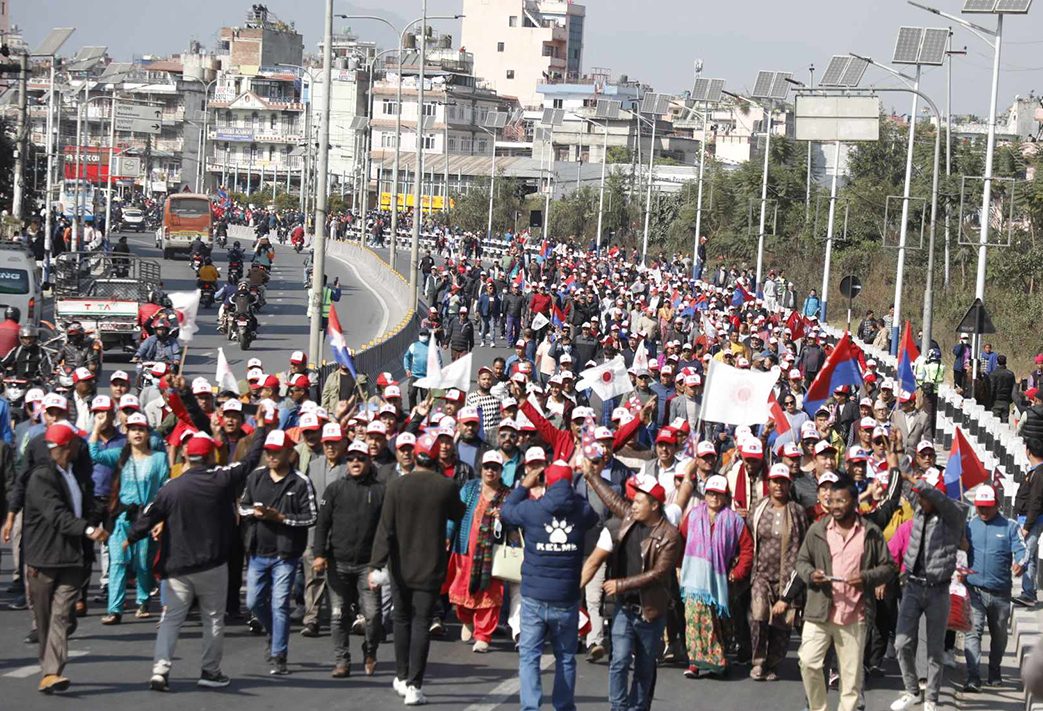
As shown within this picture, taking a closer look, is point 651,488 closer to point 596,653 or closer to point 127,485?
point 596,653

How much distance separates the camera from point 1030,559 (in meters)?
15.3

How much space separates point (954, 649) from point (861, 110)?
3739 cm

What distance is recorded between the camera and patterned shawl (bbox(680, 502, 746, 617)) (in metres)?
11.7

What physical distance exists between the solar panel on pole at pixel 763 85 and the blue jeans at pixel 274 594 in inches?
2357

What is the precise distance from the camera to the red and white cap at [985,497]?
12.1 m

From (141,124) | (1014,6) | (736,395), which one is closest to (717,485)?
(736,395)

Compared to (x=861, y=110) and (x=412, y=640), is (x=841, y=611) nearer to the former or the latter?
(x=412, y=640)

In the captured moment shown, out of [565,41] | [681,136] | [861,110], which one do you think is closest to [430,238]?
[861,110]

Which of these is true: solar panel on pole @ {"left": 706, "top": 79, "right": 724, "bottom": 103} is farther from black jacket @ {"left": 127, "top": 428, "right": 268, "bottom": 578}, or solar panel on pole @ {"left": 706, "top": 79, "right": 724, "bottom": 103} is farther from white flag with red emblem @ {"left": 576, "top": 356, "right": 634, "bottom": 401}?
black jacket @ {"left": 127, "top": 428, "right": 268, "bottom": 578}

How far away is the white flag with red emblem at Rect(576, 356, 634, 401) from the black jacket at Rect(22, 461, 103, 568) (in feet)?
34.8

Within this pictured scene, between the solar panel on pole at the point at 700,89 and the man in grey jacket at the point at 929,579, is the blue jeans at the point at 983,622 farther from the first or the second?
the solar panel on pole at the point at 700,89

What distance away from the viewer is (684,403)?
1994cm

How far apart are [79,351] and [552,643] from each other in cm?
1589

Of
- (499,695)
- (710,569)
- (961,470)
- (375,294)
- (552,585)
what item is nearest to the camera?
(552,585)
